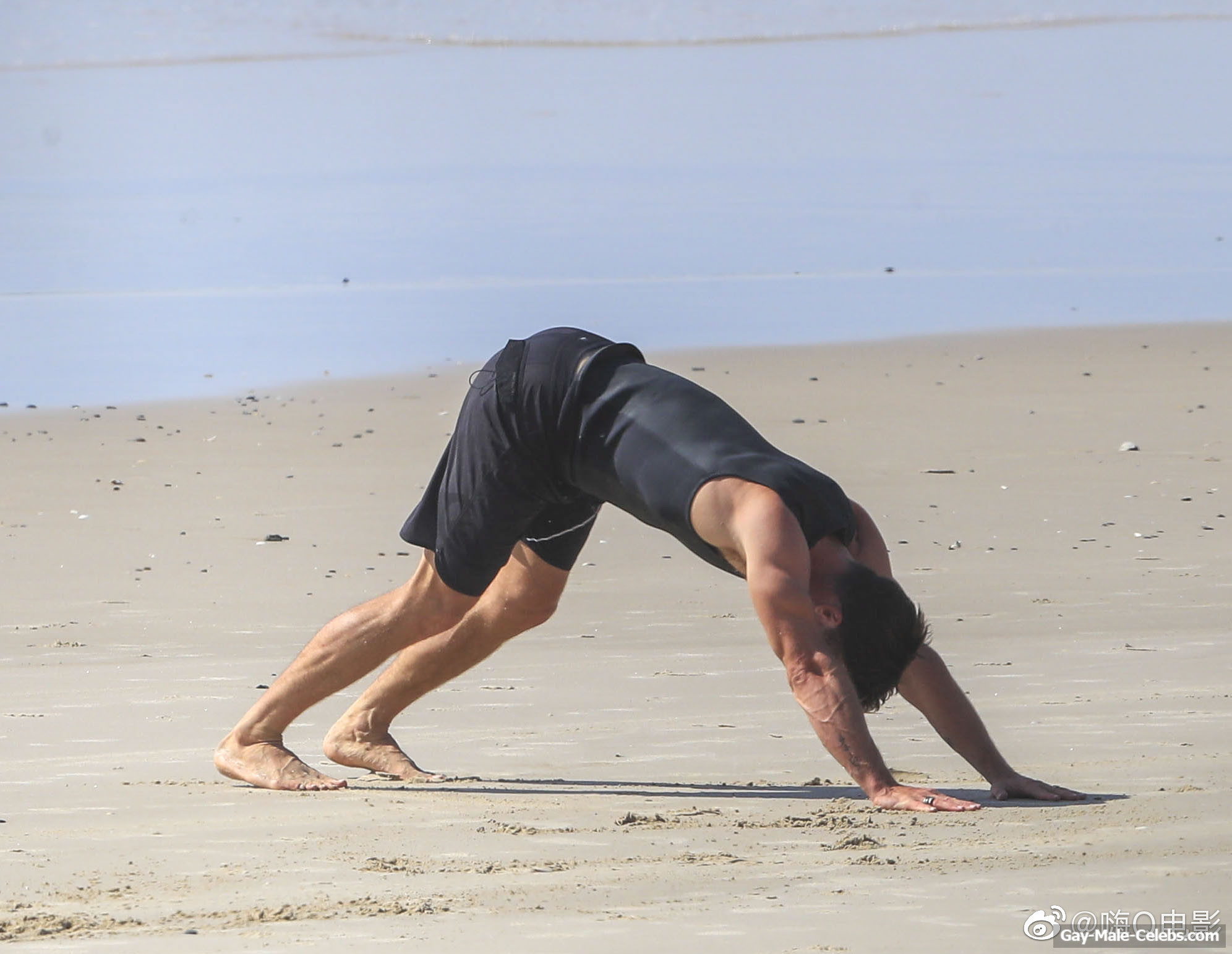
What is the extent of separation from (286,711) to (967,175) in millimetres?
19327

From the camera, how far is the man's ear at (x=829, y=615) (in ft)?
17.5

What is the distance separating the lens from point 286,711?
6086 mm

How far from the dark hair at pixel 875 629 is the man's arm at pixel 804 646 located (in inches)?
2.3

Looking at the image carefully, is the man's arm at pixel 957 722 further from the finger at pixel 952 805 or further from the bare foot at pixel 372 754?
the bare foot at pixel 372 754

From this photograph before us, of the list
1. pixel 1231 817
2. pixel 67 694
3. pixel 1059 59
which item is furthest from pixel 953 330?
pixel 1059 59

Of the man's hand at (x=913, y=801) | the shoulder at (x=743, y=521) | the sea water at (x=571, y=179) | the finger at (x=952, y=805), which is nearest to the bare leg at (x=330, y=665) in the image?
the shoulder at (x=743, y=521)

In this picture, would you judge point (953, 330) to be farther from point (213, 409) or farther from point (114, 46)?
point (114, 46)

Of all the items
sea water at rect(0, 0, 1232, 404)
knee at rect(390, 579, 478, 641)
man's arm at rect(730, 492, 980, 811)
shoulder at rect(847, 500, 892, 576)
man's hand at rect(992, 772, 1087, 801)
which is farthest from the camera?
sea water at rect(0, 0, 1232, 404)

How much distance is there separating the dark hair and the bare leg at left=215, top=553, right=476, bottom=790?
3.66ft

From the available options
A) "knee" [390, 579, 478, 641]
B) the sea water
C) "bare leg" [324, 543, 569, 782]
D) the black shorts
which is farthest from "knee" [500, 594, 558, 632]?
the sea water

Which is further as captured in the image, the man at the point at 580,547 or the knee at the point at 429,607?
the knee at the point at 429,607

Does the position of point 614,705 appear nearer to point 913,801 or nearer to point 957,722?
point 957,722

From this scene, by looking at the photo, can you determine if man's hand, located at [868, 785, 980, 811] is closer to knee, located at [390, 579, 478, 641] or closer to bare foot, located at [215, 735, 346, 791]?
knee, located at [390, 579, 478, 641]

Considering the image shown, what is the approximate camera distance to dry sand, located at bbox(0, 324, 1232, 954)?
454cm
